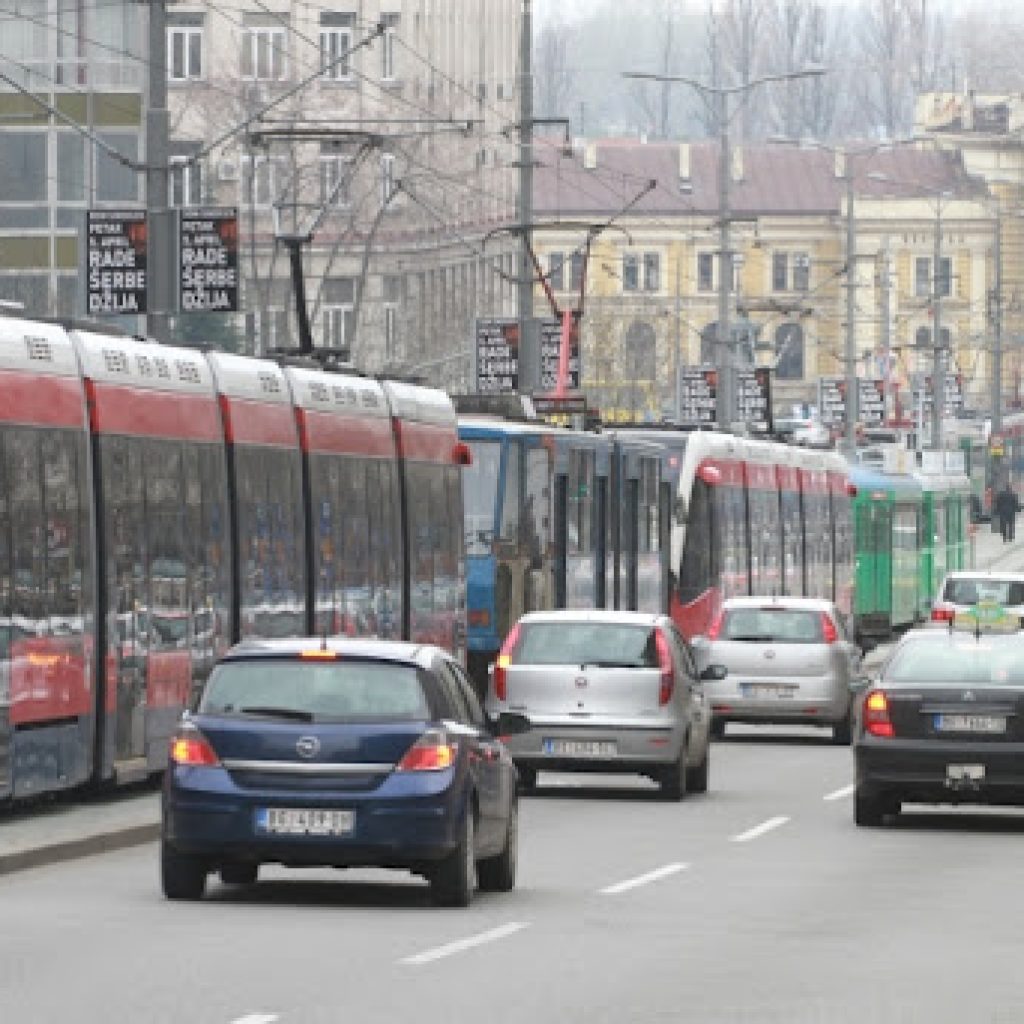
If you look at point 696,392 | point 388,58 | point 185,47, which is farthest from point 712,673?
point 388,58

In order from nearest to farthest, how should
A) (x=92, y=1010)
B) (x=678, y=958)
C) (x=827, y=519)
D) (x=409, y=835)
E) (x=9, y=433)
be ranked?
(x=92, y=1010)
(x=678, y=958)
(x=409, y=835)
(x=9, y=433)
(x=827, y=519)

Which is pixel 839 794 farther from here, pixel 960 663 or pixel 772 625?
pixel 772 625

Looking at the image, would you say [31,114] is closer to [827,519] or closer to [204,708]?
[827,519]

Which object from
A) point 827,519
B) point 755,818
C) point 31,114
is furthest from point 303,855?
point 31,114

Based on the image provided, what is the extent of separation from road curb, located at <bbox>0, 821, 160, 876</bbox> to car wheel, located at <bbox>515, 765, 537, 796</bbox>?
7188mm

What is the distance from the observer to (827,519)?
6712 cm

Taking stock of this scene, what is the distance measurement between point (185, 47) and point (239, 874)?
11395 centimetres

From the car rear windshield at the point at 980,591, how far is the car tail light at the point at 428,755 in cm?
4338

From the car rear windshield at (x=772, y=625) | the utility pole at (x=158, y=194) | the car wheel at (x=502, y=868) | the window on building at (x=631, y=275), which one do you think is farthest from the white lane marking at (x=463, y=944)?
the window on building at (x=631, y=275)

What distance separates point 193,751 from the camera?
20797 millimetres

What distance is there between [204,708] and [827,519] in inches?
1833

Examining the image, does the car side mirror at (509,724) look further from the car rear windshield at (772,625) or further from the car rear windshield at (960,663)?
the car rear windshield at (772,625)

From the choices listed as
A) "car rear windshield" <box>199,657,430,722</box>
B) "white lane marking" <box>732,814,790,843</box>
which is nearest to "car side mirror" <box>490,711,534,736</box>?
"car rear windshield" <box>199,657,430,722</box>

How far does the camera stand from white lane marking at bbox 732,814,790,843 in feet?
92.2
